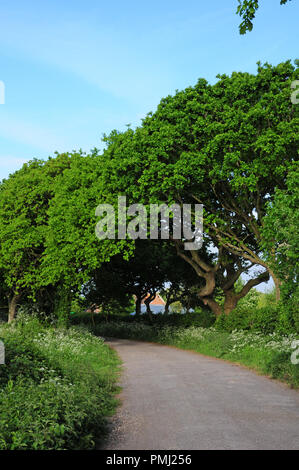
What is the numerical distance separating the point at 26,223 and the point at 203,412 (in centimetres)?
2346

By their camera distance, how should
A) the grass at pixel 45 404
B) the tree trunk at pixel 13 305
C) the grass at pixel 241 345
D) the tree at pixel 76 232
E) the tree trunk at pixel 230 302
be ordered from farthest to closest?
the tree trunk at pixel 13 305
the tree trunk at pixel 230 302
the tree at pixel 76 232
the grass at pixel 241 345
the grass at pixel 45 404

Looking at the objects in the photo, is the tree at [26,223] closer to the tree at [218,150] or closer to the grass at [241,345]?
the tree at [218,150]

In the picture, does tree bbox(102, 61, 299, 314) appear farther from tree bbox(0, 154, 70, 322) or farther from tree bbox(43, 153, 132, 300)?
tree bbox(0, 154, 70, 322)

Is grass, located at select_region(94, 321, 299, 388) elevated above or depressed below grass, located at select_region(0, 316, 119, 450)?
below

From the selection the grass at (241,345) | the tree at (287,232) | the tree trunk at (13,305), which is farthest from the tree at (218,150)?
the tree trunk at (13,305)

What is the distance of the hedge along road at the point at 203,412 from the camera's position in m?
6.61

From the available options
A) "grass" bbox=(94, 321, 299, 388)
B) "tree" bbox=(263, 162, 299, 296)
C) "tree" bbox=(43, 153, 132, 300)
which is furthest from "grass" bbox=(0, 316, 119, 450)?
"tree" bbox=(43, 153, 132, 300)

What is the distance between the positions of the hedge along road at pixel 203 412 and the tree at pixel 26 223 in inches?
674

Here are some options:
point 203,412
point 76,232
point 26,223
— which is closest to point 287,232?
point 203,412

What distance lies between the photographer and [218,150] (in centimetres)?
2027

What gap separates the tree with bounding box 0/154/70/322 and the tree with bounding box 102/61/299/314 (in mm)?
7759

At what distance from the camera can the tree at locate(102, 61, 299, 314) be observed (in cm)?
1956

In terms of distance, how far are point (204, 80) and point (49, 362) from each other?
17.7 m

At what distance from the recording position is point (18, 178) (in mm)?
31750
